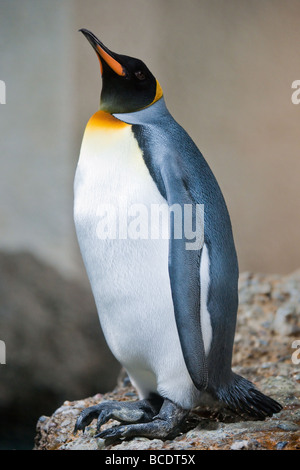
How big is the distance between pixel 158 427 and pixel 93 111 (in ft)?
3.43

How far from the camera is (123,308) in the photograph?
58.7 inches

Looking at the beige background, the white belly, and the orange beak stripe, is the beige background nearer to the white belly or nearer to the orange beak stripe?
the orange beak stripe

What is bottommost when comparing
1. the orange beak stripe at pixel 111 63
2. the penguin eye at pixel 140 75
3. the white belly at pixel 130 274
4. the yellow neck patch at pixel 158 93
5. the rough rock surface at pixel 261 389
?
the rough rock surface at pixel 261 389

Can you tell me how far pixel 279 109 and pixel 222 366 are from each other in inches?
33.7

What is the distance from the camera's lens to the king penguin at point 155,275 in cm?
143

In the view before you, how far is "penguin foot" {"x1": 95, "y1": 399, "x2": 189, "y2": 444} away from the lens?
1405 mm

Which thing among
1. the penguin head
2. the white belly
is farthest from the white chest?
the penguin head

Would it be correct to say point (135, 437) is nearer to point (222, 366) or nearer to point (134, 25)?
point (222, 366)

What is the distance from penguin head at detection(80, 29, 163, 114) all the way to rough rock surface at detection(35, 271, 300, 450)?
0.78 m
